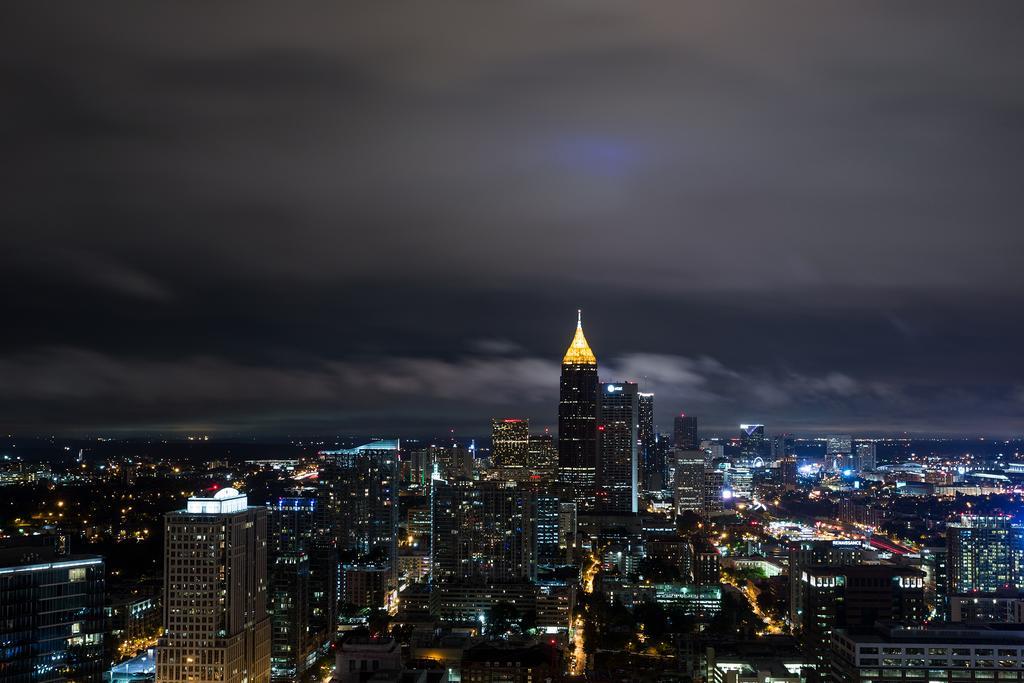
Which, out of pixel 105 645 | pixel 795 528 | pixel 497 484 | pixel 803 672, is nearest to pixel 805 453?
pixel 795 528

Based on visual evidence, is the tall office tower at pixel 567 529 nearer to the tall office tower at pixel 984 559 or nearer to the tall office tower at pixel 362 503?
the tall office tower at pixel 362 503

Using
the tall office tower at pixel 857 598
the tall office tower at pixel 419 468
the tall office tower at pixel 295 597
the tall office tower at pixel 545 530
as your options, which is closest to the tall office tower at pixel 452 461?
the tall office tower at pixel 419 468

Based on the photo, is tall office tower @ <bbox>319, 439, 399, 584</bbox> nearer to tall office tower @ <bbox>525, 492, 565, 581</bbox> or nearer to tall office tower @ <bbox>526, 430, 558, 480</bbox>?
tall office tower @ <bbox>525, 492, 565, 581</bbox>

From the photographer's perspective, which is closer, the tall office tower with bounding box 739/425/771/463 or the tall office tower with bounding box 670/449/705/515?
the tall office tower with bounding box 670/449/705/515

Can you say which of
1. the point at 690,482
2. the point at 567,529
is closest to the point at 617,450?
the point at 690,482

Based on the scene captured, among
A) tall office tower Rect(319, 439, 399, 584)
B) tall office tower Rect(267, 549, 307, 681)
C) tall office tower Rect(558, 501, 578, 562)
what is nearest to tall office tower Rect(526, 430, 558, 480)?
tall office tower Rect(558, 501, 578, 562)

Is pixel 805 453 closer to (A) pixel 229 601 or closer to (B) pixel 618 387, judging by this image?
(B) pixel 618 387
